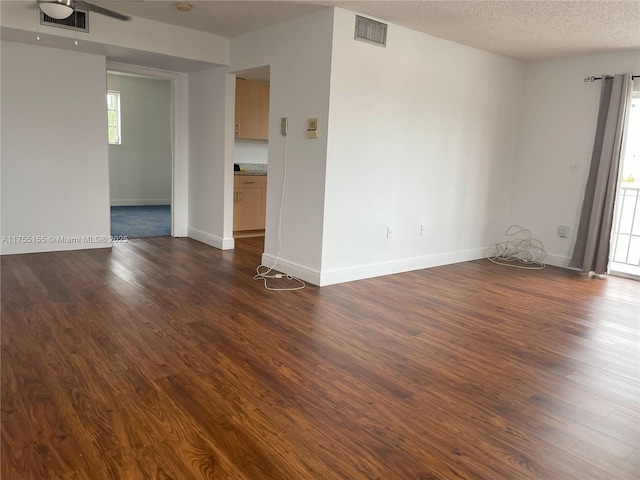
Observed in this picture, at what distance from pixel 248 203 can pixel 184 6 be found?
9.18 ft

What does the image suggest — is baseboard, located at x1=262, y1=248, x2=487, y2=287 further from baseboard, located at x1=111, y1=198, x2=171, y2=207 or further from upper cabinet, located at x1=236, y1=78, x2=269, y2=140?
baseboard, located at x1=111, y1=198, x2=171, y2=207

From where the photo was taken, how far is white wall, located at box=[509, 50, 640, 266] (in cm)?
532

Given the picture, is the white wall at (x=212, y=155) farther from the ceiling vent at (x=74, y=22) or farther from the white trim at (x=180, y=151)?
the ceiling vent at (x=74, y=22)

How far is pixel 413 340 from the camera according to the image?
3.08m

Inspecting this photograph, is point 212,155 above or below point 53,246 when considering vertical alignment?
above

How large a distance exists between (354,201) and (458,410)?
245cm

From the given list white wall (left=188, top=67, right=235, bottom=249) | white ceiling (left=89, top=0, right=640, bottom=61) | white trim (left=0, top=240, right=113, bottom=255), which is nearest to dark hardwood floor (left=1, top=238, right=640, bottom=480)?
white trim (left=0, top=240, right=113, bottom=255)

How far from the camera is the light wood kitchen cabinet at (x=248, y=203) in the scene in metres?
6.23

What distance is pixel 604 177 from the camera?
505 centimetres

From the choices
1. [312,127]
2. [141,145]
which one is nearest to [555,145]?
[312,127]

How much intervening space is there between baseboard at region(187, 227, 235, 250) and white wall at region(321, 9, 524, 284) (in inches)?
74.3

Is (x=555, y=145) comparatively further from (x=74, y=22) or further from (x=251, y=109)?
(x=74, y=22)

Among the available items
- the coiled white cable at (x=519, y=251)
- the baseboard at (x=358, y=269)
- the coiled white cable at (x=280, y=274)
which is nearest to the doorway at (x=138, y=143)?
the coiled white cable at (x=280, y=274)

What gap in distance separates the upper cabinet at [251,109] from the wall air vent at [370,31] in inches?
103
